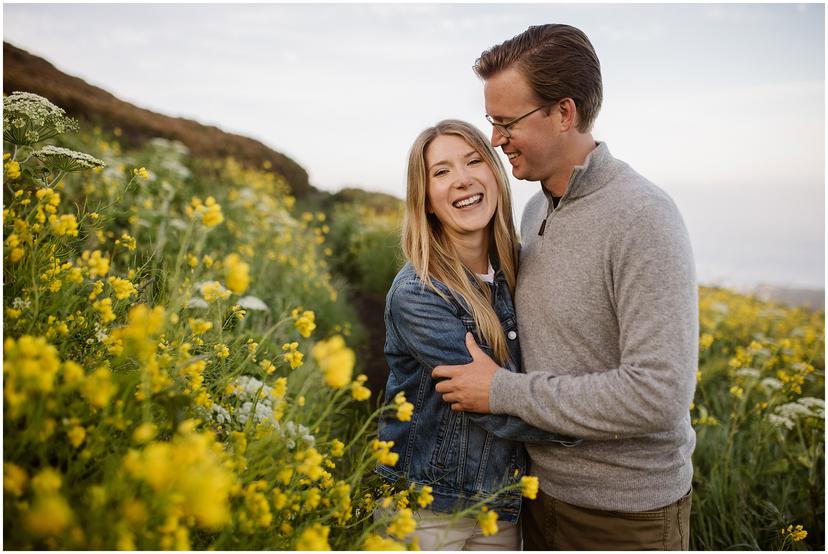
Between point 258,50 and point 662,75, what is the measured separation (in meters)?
2.73

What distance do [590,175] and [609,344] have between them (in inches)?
24.8

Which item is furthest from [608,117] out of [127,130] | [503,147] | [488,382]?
[127,130]

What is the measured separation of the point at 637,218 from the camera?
69.6 inches

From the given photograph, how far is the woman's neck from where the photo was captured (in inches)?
91.5

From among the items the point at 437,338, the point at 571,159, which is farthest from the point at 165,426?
the point at 571,159

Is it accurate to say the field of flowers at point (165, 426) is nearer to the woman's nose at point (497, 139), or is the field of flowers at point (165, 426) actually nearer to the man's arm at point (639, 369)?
the man's arm at point (639, 369)

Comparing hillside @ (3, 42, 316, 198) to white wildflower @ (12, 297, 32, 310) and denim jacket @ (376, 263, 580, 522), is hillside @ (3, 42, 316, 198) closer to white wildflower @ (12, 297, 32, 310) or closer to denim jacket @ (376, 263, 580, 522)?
white wildflower @ (12, 297, 32, 310)

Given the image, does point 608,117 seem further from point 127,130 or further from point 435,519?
point 127,130

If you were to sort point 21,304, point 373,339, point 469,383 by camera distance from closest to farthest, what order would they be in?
point 21,304 → point 469,383 → point 373,339

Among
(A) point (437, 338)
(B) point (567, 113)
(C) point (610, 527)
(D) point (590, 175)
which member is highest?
(B) point (567, 113)

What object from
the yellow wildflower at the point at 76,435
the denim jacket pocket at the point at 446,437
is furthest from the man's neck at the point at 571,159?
the yellow wildflower at the point at 76,435

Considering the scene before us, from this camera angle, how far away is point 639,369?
64.7 inches

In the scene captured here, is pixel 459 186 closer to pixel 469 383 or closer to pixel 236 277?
pixel 469 383

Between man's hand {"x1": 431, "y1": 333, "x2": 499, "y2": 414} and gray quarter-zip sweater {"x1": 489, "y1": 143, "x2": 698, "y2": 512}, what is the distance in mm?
41
